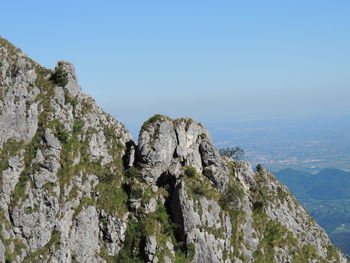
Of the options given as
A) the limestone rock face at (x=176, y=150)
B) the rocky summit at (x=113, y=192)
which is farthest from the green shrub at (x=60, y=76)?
the limestone rock face at (x=176, y=150)

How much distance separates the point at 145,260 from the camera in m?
71.1

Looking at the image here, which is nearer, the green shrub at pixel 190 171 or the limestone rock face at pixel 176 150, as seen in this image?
the green shrub at pixel 190 171

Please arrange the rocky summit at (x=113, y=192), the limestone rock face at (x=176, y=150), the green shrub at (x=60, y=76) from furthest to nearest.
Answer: the green shrub at (x=60, y=76) → the limestone rock face at (x=176, y=150) → the rocky summit at (x=113, y=192)

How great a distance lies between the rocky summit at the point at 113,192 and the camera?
231 feet

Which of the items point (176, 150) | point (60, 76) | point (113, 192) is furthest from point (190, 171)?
point (60, 76)

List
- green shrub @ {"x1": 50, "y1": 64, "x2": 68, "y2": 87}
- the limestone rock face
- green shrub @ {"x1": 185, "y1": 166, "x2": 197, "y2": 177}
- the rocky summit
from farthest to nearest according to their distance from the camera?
green shrub @ {"x1": 50, "y1": 64, "x2": 68, "y2": 87}
the limestone rock face
green shrub @ {"x1": 185, "y1": 166, "x2": 197, "y2": 177}
the rocky summit

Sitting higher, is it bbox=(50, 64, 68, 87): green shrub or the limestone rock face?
bbox=(50, 64, 68, 87): green shrub

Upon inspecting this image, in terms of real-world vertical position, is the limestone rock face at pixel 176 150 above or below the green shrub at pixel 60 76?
below

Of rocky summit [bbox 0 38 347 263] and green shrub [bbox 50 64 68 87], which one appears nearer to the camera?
rocky summit [bbox 0 38 347 263]

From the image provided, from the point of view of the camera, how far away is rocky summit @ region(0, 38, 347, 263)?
70.3 metres

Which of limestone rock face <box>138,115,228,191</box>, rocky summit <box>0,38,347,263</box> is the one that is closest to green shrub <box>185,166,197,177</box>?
rocky summit <box>0,38,347,263</box>

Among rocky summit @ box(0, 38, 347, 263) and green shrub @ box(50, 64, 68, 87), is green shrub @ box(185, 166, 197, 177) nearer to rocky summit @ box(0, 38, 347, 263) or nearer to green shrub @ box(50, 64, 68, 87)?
rocky summit @ box(0, 38, 347, 263)

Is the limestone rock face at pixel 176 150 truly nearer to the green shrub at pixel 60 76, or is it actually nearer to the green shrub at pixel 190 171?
the green shrub at pixel 190 171

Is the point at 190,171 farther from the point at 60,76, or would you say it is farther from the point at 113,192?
the point at 60,76
